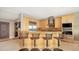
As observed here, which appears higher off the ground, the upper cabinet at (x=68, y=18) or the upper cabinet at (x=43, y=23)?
the upper cabinet at (x=68, y=18)

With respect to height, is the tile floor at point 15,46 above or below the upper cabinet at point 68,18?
below

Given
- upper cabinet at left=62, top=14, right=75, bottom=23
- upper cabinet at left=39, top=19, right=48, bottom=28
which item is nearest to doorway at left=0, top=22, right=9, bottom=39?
upper cabinet at left=39, top=19, right=48, bottom=28

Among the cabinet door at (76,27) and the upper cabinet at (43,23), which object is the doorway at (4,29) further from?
the cabinet door at (76,27)

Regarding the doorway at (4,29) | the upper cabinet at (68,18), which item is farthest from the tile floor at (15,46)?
the upper cabinet at (68,18)

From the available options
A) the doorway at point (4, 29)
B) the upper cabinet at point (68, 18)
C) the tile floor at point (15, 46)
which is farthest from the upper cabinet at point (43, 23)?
the doorway at point (4, 29)

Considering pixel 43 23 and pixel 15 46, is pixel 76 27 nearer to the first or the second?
pixel 43 23

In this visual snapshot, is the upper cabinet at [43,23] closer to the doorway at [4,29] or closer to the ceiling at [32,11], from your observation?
the ceiling at [32,11]

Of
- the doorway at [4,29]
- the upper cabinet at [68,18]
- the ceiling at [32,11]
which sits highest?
the ceiling at [32,11]

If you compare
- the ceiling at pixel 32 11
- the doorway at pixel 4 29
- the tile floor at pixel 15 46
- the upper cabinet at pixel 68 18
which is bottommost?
the tile floor at pixel 15 46

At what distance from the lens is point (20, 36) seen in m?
1.88

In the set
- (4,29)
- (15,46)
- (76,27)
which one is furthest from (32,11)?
(76,27)
